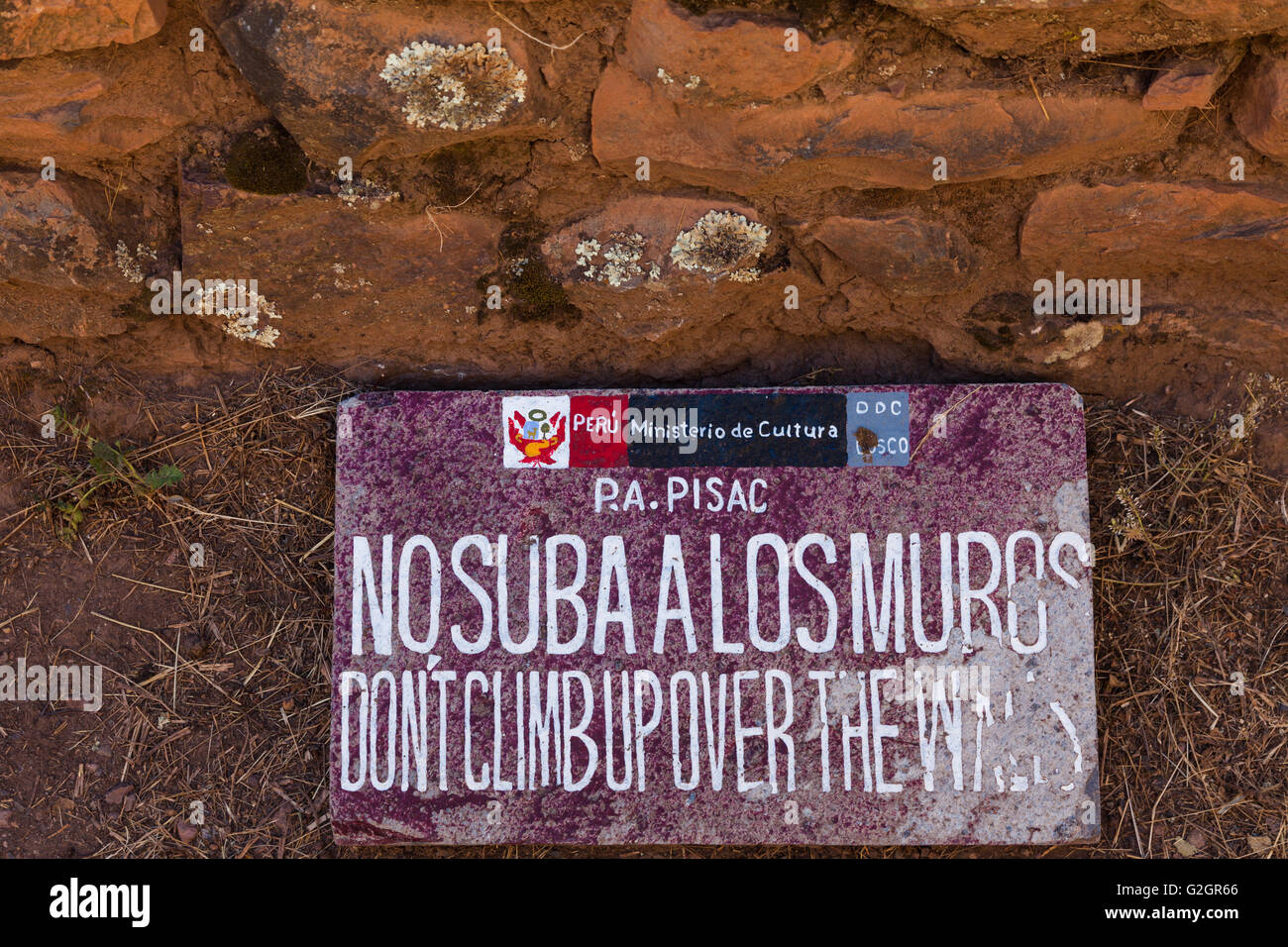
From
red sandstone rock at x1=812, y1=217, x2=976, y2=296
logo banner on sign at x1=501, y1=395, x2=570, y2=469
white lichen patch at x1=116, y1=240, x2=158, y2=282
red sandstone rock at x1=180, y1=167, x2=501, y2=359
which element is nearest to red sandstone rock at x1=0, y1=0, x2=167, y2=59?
red sandstone rock at x1=180, y1=167, x2=501, y2=359

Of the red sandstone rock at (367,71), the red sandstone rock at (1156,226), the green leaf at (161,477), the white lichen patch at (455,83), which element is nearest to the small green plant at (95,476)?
the green leaf at (161,477)

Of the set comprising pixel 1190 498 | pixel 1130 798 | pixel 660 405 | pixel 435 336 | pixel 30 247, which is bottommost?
pixel 1130 798

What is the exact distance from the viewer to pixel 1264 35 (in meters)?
1.76

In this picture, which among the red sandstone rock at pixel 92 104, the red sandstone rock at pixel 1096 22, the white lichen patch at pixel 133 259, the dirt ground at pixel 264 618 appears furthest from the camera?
the dirt ground at pixel 264 618

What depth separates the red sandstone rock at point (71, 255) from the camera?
195 cm

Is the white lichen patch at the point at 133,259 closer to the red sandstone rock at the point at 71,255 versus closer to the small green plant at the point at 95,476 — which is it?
the red sandstone rock at the point at 71,255

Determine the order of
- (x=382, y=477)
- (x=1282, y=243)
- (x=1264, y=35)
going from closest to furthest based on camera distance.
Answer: (x=1264, y=35)
(x=1282, y=243)
(x=382, y=477)

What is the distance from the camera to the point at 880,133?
1.82m

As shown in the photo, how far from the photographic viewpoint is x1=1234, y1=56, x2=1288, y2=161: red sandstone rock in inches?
69.1

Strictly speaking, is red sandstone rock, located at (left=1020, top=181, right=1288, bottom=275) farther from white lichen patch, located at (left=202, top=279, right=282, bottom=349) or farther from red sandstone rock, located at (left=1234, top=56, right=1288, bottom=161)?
white lichen patch, located at (left=202, top=279, right=282, bottom=349)

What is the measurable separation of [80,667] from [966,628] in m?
2.06

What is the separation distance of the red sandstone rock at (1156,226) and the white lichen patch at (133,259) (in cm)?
190

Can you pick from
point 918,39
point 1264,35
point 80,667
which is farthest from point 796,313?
point 80,667

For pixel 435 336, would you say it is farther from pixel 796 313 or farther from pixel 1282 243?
pixel 1282 243
